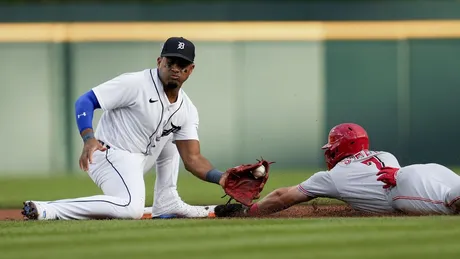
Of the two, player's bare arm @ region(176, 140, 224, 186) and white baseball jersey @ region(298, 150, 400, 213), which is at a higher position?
player's bare arm @ region(176, 140, 224, 186)

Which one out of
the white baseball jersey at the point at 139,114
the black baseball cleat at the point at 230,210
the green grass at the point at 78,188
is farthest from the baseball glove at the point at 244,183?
the green grass at the point at 78,188

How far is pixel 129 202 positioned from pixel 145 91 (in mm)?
861

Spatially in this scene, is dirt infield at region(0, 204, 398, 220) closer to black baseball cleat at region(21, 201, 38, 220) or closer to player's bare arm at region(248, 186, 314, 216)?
player's bare arm at region(248, 186, 314, 216)

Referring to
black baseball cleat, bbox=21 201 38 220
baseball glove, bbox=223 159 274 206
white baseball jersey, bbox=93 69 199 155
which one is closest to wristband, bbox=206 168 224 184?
baseball glove, bbox=223 159 274 206

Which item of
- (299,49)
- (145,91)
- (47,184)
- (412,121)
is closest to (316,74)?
(299,49)

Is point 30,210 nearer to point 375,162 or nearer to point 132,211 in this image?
point 132,211

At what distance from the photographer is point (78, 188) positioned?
1262cm

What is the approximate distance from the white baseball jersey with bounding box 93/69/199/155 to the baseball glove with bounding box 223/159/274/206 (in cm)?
60

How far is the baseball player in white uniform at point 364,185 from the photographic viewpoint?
6.81 metres

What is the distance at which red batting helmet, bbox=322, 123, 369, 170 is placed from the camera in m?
7.28

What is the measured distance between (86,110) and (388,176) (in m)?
2.15

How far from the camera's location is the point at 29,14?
55.1 feet

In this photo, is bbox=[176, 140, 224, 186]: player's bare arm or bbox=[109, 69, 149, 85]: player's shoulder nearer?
bbox=[109, 69, 149, 85]: player's shoulder

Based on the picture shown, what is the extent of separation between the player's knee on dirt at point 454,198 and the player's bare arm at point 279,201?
3.20 ft
